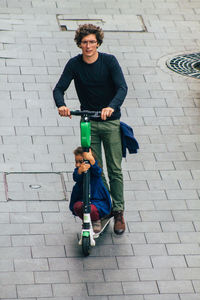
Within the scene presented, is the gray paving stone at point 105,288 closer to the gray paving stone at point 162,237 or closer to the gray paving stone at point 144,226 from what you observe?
the gray paving stone at point 162,237

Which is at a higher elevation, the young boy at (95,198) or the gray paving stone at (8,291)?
the young boy at (95,198)

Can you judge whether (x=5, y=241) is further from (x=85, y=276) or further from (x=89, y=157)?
(x=89, y=157)

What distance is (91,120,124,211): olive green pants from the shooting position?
8789 mm

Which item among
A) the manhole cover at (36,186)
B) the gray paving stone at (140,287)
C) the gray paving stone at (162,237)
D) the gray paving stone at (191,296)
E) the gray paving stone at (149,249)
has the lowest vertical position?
the gray paving stone at (191,296)

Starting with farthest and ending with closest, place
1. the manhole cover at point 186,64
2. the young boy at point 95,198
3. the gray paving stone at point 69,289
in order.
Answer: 1. the manhole cover at point 186,64
2. the young boy at point 95,198
3. the gray paving stone at point 69,289

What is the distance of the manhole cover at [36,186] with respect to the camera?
9.53 metres

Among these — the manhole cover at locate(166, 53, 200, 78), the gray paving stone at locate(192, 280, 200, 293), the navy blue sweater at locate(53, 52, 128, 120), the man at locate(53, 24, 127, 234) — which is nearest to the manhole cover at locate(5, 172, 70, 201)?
the man at locate(53, 24, 127, 234)

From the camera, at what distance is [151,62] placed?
43.0ft

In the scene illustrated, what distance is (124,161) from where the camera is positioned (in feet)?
34.1

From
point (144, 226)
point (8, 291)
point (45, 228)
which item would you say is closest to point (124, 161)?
point (144, 226)

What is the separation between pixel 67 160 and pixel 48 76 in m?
2.48

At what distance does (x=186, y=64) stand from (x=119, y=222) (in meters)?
4.92

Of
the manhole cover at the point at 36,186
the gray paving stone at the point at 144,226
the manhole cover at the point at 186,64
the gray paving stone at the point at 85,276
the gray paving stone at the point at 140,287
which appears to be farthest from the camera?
the manhole cover at the point at 186,64

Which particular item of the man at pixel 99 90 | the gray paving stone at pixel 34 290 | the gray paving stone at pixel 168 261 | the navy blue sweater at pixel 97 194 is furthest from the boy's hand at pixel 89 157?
the gray paving stone at pixel 34 290
